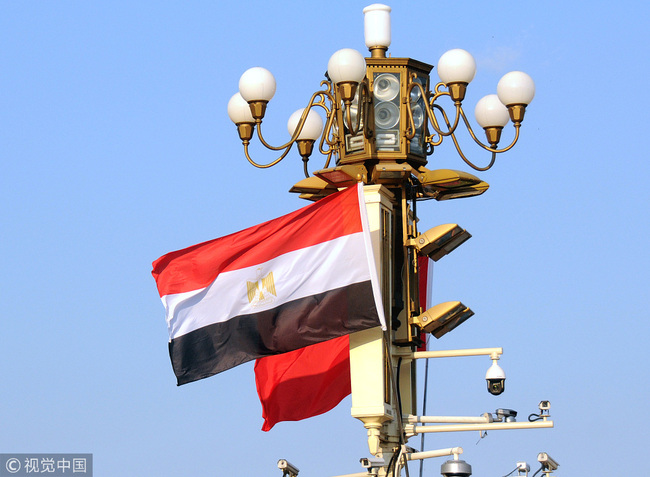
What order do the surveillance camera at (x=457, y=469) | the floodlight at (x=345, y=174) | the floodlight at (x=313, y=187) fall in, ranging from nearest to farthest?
1. the surveillance camera at (x=457, y=469)
2. the floodlight at (x=345, y=174)
3. the floodlight at (x=313, y=187)

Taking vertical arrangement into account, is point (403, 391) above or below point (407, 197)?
Result: below

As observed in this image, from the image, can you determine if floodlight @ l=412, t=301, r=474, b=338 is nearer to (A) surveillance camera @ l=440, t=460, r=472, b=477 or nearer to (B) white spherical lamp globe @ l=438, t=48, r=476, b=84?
(A) surveillance camera @ l=440, t=460, r=472, b=477

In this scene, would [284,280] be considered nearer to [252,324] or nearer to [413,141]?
[252,324]

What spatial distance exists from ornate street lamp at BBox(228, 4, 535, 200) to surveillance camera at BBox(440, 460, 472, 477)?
14.2 feet

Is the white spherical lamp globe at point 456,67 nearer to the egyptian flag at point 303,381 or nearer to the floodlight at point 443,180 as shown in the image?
the floodlight at point 443,180

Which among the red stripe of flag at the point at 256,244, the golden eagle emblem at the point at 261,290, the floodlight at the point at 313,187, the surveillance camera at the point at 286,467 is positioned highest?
the floodlight at the point at 313,187

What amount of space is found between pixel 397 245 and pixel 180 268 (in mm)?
3143

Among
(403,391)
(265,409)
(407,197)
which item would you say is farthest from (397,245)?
(265,409)

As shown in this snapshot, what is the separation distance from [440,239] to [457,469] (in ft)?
11.7

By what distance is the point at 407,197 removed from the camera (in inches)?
856

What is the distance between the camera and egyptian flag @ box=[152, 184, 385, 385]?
2042 cm

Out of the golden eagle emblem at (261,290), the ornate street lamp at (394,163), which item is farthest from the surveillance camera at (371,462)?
the golden eagle emblem at (261,290)

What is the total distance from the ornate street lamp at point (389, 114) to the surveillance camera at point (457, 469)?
4322 mm

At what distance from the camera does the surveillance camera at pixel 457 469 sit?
18.9 m
